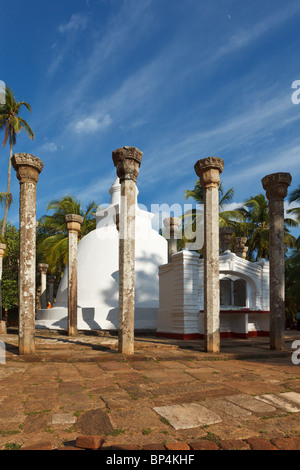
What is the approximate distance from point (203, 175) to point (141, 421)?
6.49m

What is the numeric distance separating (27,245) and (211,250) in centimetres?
417

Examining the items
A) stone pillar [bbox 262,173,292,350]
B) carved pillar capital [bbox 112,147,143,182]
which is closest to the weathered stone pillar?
carved pillar capital [bbox 112,147,143,182]

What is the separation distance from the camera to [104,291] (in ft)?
52.2

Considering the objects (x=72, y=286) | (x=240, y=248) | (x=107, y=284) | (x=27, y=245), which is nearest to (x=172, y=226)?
(x=107, y=284)

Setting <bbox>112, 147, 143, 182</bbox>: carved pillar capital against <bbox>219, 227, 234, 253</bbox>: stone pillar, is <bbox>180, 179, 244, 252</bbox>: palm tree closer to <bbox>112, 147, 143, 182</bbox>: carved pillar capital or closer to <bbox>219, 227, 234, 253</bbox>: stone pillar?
<bbox>219, 227, 234, 253</bbox>: stone pillar

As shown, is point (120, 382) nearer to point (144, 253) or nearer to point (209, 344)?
point (209, 344)

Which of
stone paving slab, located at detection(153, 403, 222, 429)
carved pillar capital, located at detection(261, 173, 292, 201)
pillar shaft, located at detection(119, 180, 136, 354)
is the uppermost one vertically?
carved pillar capital, located at detection(261, 173, 292, 201)

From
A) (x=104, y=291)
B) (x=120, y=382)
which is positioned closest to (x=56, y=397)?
(x=120, y=382)

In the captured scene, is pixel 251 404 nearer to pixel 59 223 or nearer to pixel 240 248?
pixel 240 248

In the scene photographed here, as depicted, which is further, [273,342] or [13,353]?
[273,342]

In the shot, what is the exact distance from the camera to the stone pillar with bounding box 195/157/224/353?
8250 millimetres

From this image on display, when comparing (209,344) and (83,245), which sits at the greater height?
(83,245)

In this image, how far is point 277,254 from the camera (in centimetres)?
921

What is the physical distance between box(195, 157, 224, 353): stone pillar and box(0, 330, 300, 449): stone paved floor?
99 cm
